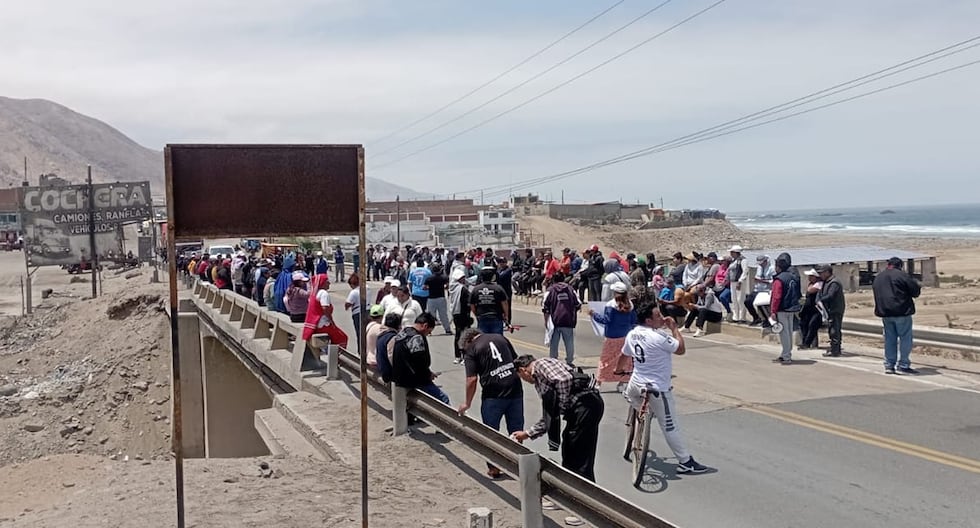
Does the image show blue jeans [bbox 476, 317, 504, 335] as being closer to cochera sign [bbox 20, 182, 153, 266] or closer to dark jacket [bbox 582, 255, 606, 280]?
dark jacket [bbox 582, 255, 606, 280]

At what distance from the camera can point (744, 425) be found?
10289 millimetres

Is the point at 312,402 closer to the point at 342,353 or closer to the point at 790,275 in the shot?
the point at 342,353

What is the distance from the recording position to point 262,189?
563 cm

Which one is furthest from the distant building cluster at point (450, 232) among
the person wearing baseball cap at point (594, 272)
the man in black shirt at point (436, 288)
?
the man in black shirt at point (436, 288)

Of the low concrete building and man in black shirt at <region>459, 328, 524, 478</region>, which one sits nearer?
man in black shirt at <region>459, 328, 524, 478</region>

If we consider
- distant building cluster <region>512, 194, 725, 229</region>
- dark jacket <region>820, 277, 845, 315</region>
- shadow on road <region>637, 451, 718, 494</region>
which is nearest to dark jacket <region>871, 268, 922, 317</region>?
dark jacket <region>820, 277, 845, 315</region>

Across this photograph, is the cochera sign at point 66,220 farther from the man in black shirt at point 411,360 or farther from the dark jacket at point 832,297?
the man in black shirt at point 411,360

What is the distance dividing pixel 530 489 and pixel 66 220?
176 ft

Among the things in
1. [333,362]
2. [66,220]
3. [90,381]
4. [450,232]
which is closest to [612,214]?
[450,232]

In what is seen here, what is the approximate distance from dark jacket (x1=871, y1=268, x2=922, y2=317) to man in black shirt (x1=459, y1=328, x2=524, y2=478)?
23.7ft

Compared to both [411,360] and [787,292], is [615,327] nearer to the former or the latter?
[411,360]

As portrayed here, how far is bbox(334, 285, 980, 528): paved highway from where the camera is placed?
23.9 feet

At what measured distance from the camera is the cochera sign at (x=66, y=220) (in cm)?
5312

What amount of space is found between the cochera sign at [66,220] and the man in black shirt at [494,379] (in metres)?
50.4
